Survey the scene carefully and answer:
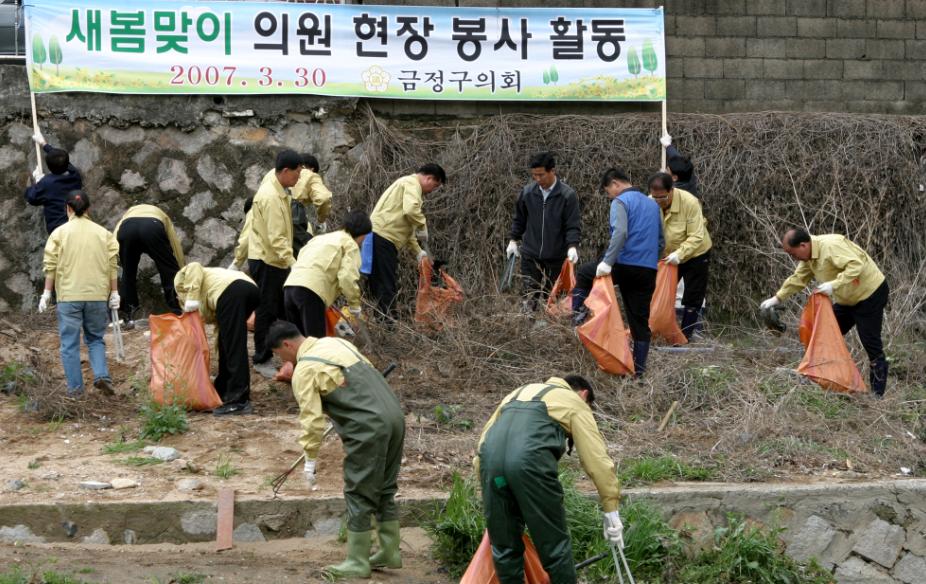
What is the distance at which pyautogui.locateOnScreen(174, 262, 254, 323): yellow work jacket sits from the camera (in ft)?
27.0

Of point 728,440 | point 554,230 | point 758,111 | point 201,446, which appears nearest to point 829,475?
point 728,440

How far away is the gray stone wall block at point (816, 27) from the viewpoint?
1155cm

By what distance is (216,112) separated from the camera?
10727 millimetres

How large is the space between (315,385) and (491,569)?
1.23m

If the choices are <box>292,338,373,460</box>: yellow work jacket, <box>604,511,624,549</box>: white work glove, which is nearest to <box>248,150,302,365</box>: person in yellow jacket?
<box>292,338,373,460</box>: yellow work jacket

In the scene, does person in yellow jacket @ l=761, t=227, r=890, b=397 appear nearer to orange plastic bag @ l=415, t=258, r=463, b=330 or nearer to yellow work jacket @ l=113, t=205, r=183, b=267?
orange plastic bag @ l=415, t=258, r=463, b=330

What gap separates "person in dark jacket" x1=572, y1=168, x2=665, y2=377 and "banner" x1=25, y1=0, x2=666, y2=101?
2.51 meters

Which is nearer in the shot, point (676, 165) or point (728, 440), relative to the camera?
point (728, 440)

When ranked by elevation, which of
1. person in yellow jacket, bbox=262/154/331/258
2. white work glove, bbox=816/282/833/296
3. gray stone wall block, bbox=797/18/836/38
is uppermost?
gray stone wall block, bbox=797/18/836/38

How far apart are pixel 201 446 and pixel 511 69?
4805 millimetres

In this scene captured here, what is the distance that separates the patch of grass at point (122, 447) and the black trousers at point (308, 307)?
132 centimetres

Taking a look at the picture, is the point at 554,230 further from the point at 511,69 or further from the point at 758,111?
the point at 758,111

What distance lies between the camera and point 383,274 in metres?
9.55

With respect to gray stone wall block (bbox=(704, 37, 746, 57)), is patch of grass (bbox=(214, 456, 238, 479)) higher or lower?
lower
